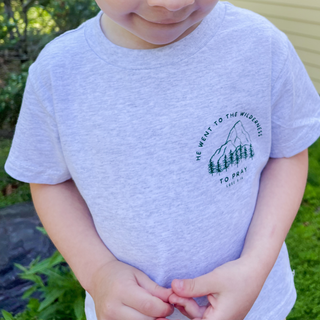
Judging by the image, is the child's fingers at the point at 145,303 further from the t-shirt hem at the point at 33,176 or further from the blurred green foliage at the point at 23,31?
the blurred green foliage at the point at 23,31

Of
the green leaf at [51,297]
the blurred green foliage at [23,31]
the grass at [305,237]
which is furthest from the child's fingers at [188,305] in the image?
the blurred green foliage at [23,31]

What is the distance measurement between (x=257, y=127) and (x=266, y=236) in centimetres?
30

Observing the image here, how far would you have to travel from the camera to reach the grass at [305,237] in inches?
93.6

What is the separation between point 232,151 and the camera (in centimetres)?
97

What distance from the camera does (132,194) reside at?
946mm

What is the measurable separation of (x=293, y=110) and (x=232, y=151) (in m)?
0.22

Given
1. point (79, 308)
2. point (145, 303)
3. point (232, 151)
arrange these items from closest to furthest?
point (145, 303)
point (232, 151)
point (79, 308)

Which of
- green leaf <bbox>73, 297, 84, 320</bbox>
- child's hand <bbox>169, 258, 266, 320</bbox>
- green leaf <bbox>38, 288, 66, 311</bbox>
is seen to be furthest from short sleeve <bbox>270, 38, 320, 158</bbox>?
green leaf <bbox>38, 288, 66, 311</bbox>

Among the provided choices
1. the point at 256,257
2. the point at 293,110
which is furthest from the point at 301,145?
the point at 256,257

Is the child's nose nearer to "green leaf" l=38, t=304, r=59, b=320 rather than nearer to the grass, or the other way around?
"green leaf" l=38, t=304, r=59, b=320

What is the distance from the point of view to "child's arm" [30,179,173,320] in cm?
88

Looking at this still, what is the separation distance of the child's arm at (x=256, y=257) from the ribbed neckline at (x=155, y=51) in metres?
0.45

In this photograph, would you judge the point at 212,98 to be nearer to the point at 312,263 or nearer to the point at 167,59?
the point at 167,59

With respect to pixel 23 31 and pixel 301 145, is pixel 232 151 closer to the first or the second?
pixel 301 145
